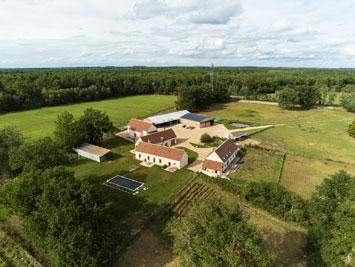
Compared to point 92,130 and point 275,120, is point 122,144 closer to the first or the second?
point 92,130

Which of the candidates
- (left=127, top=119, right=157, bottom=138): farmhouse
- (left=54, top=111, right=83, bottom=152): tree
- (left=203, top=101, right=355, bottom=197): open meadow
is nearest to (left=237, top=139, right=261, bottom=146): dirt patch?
(left=203, top=101, right=355, bottom=197): open meadow

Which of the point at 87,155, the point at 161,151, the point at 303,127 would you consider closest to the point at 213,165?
the point at 161,151

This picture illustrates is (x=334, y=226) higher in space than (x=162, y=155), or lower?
higher

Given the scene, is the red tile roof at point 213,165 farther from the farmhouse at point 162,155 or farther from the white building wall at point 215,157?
the farmhouse at point 162,155

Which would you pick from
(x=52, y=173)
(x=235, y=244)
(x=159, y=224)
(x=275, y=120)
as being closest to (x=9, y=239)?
(x=52, y=173)

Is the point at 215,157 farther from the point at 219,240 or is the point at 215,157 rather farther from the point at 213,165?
the point at 219,240

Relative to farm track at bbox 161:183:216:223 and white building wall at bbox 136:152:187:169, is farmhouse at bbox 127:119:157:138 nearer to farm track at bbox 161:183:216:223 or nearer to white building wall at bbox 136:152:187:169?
white building wall at bbox 136:152:187:169

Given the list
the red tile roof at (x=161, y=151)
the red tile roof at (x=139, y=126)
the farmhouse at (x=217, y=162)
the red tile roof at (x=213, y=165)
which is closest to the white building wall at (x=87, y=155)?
the red tile roof at (x=161, y=151)
